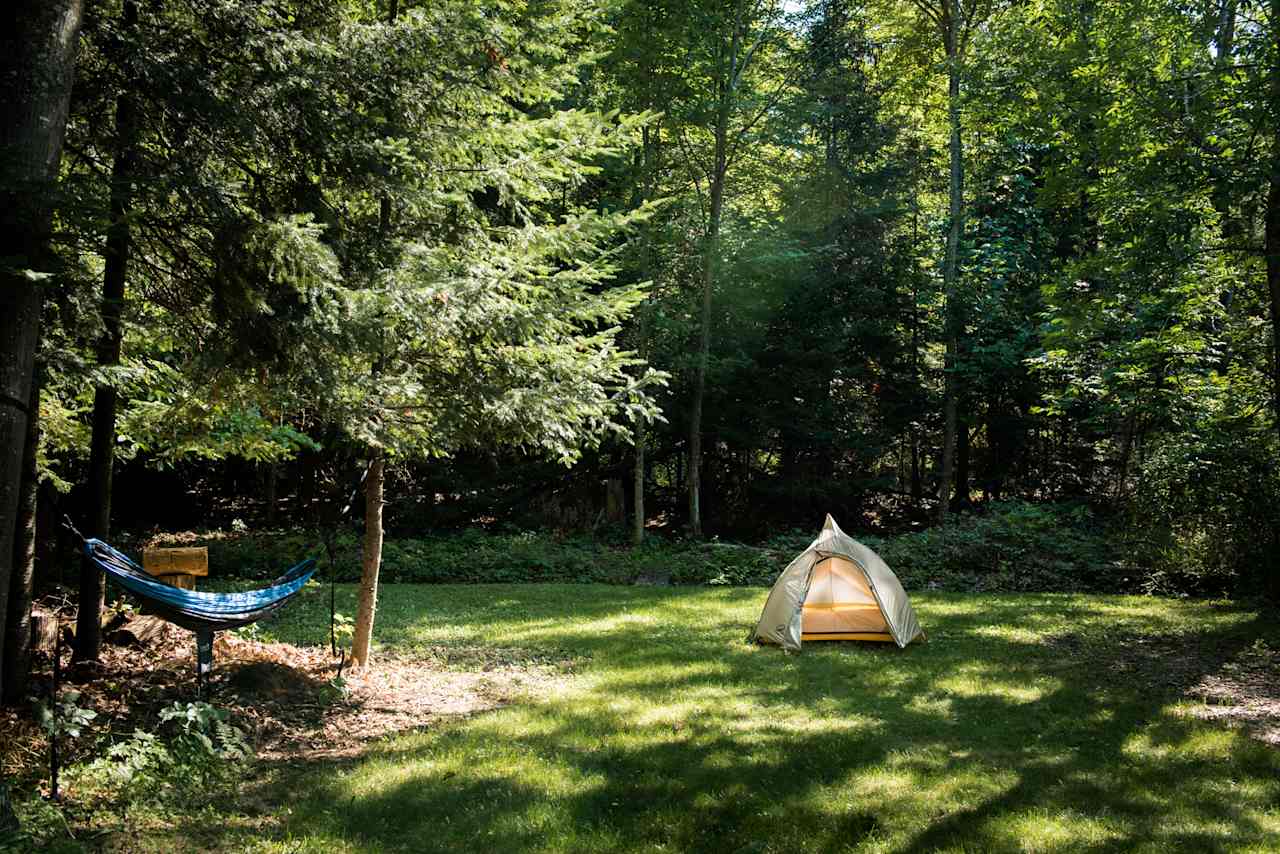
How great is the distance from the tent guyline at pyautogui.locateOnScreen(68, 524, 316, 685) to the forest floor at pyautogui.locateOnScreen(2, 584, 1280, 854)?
2.08 ft

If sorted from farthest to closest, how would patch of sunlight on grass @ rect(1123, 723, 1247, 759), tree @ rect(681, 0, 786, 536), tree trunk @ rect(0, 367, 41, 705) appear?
tree @ rect(681, 0, 786, 536), patch of sunlight on grass @ rect(1123, 723, 1247, 759), tree trunk @ rect(0, 367, 41, 705)

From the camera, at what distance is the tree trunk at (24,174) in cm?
389

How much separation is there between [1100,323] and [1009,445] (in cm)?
921

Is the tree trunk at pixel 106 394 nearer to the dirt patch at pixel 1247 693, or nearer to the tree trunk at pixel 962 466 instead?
the dirt patch at pixel 1247 693

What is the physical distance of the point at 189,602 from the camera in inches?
224

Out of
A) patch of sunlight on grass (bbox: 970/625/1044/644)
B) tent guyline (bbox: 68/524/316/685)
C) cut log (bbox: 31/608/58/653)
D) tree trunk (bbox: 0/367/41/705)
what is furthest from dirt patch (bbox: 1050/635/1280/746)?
cut log (bbox: 31/608/58/653)

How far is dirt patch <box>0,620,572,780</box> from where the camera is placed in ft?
18.4

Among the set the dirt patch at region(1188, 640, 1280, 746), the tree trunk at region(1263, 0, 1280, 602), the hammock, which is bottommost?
the dirt patch at region(1188, 640, 1280, 746)

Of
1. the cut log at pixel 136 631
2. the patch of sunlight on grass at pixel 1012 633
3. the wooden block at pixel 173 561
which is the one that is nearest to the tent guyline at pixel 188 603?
the cut log at pixel 136 631

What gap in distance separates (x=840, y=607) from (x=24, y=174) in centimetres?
784

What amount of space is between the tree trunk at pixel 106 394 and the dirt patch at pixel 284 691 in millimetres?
308

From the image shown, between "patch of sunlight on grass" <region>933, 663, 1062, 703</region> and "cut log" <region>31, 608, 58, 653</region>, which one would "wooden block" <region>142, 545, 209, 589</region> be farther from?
"patch of sunlight on grass" <region>933, 663, 1062, 703</region>

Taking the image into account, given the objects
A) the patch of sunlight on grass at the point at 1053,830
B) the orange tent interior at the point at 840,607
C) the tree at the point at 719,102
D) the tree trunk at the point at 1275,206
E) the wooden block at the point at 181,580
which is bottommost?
the patch of sunlight on grass at the point at 1053,830

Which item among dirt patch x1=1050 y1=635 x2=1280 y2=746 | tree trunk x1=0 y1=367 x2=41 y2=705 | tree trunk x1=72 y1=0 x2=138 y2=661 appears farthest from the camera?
dirt patch x1=1050 y1=635 x2=1280 y2=746
